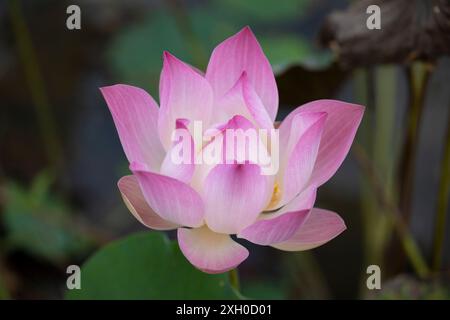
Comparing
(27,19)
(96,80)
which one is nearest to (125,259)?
(96,80)

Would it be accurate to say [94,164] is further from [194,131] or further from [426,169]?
[194,131]

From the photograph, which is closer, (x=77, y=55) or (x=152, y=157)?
(x=152, y=157)

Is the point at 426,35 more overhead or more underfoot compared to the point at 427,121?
more overhead

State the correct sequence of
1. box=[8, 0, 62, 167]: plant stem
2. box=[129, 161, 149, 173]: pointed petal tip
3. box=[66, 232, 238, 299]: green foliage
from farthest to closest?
box=[8, 0, 62, 167]: plant stem, box=[66, 232, 238, 299]: green foliage, box=[129, 161, 149, 173]: pointed petal tip

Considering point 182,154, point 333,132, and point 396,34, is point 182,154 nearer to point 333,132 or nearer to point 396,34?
point 333,132

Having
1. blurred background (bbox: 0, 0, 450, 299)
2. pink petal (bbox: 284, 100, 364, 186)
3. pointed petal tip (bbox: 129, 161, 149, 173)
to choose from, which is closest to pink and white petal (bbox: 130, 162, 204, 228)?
pointed petal tip (bbox: 129, 161, 149, 173)

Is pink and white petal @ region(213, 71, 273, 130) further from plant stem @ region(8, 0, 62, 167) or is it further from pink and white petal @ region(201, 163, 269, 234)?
plant stem @ region(8, 0, 62, 167)
